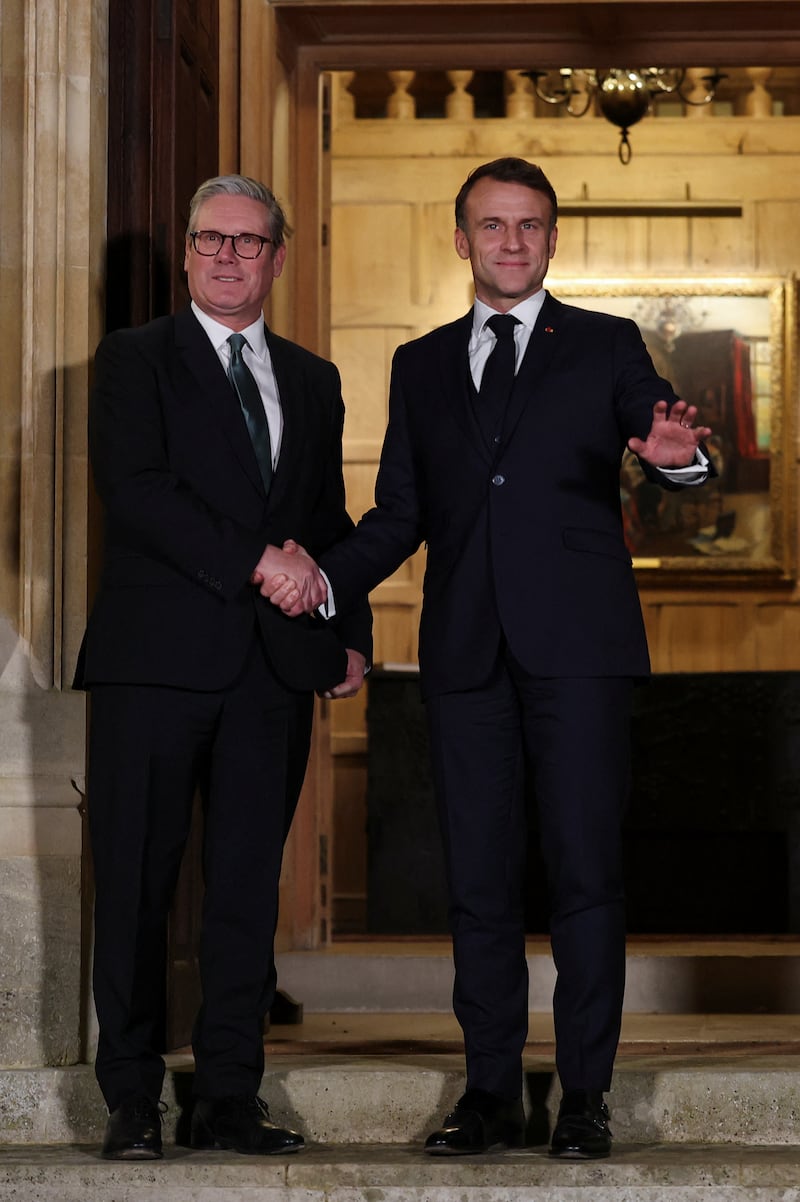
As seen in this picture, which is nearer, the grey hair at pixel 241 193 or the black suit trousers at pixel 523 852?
the black suit trousers at pixel 523 852

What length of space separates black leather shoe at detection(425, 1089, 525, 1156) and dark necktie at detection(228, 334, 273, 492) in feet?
3.99

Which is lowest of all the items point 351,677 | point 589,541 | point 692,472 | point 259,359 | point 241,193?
point 351,677

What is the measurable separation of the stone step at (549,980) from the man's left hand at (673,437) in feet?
8.30

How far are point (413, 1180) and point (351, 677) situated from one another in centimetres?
97

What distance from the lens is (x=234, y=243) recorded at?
3.56 metres

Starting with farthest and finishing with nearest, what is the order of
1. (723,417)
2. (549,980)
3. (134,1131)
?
(723,417) < (549,980) < (134,1131)

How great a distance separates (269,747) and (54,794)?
0.68 metres

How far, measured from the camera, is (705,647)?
8.53 meters

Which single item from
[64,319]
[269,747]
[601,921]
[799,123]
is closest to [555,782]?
[601,921]

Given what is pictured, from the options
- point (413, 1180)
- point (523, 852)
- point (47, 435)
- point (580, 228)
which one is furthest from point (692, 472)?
point (580, 228)

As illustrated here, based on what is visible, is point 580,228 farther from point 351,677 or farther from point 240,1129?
point 240,1129

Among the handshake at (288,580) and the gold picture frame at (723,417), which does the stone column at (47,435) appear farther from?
the gold picture frame at (723,417)

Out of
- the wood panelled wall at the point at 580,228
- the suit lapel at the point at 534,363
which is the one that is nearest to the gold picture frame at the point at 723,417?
the wood panelled wall at the point at 580,228

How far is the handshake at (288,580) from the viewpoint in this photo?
11.4 feet
